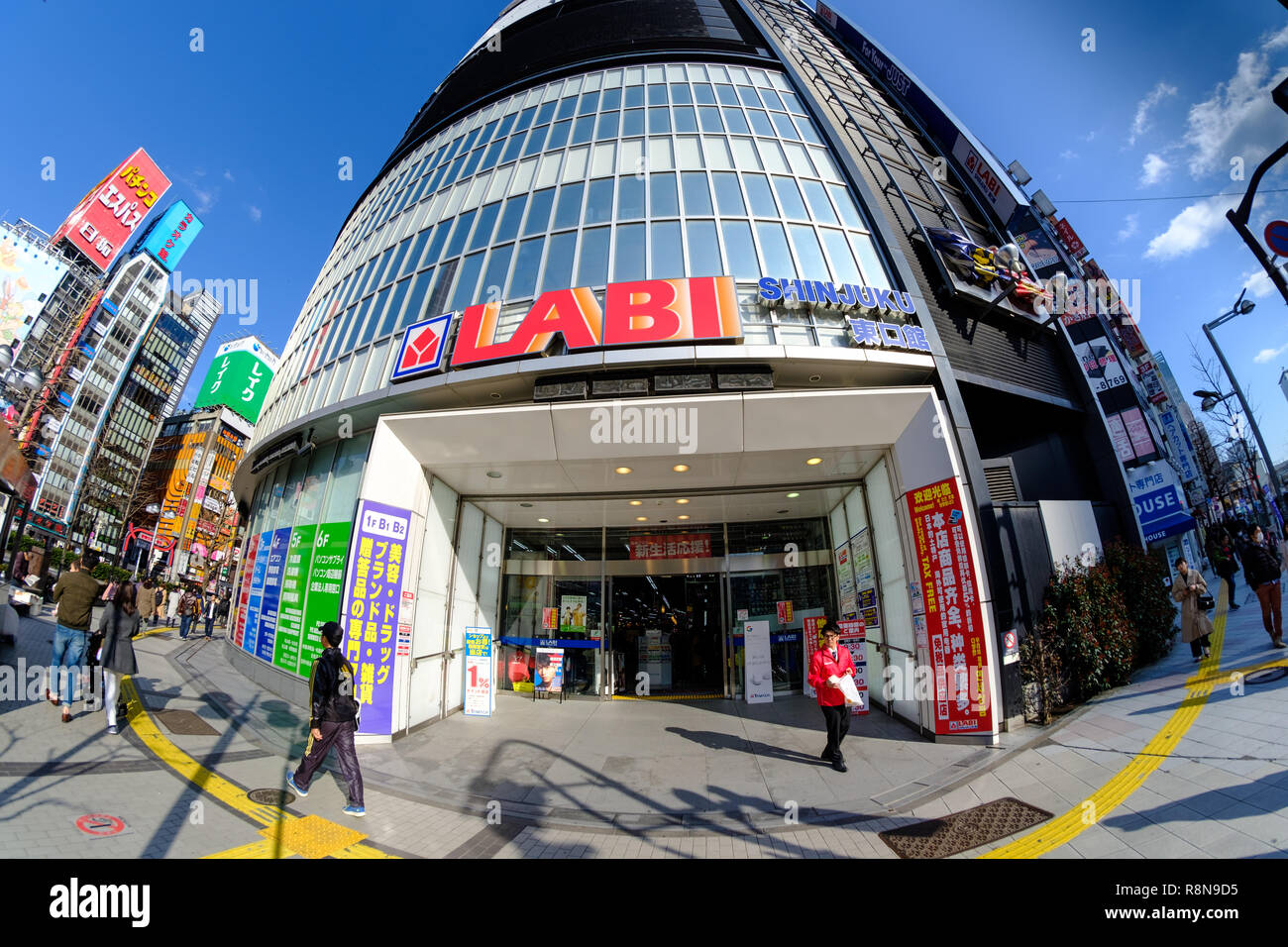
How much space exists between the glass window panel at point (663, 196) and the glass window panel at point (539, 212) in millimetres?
2403

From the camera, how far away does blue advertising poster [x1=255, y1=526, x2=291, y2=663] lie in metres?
11.0

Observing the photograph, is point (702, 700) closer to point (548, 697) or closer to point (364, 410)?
point (548, 697)

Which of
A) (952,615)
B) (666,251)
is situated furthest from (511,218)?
(952,615)

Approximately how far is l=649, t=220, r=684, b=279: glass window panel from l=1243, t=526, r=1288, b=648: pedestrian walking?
1047cm

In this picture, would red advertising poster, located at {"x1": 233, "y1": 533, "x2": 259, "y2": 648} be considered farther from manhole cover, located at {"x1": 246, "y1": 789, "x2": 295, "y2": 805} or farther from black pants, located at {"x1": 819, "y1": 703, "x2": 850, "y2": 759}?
black pants, located at {"x1": 819, "y1": 703, "x2": 850, "y2": 759}

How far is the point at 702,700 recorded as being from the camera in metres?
10.9

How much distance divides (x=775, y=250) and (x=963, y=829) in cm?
968

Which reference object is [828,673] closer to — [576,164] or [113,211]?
[576,164]

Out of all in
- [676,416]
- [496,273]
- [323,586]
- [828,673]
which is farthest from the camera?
[496,273]

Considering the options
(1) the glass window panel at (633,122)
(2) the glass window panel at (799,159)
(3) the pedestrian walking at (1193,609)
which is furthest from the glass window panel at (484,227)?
(3) the pedestrian walking at (1193,609)

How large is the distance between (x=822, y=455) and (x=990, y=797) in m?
5.46

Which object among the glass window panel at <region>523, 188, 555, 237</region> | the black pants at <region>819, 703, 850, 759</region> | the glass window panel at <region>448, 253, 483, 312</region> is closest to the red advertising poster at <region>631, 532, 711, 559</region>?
the black pants at <region>819, 703, 850, 759</region>

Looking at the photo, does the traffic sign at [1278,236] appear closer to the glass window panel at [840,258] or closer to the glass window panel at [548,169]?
the glass window panel at [840,258]

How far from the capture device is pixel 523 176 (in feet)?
41.3
